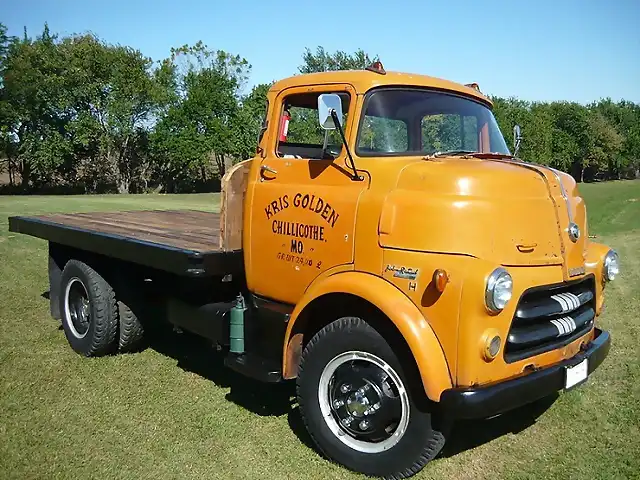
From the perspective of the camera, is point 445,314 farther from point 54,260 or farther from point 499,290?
point 54,260

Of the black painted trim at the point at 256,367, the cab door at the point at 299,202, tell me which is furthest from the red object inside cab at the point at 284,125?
the black painted trim at the point at 256,367

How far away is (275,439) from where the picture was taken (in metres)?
4.30

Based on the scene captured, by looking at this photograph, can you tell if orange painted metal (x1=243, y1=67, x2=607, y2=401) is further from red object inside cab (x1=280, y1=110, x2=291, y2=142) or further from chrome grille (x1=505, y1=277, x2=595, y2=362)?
red object inside cab (x1=280, y1=110, x2=291, y2=142)

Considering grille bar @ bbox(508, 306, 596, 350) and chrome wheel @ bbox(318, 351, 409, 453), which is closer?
grille bar @ bbox(508, 306, 596, 350)

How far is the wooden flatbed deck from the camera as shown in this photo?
455cm

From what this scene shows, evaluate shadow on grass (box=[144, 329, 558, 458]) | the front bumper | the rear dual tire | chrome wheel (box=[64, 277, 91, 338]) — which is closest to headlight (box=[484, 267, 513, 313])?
the front bumper

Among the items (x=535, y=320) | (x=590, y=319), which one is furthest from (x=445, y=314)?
(x=590, y=319)

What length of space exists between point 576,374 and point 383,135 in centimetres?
187

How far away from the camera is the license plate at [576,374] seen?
12.0 ft

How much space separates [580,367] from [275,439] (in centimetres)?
201

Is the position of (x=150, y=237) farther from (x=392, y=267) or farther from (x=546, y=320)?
(x=546, y=320)

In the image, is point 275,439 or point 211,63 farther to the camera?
point 211,63

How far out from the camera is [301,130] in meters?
4.67

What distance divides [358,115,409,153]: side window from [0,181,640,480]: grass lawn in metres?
1.99
